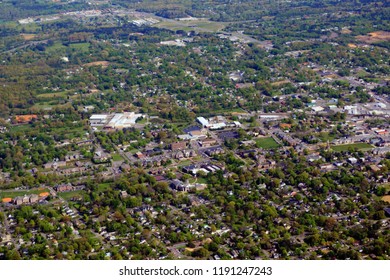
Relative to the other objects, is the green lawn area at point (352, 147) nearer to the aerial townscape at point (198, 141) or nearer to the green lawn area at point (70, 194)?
the aerial townscape at point (198, 141)

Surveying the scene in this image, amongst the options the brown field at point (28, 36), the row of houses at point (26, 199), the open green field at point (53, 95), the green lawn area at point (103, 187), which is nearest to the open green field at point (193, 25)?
the brown field at point (28, 36)

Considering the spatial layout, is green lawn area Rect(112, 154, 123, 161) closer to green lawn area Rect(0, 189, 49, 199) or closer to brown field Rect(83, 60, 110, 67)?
green lawn area Rect(0, 189, 49, 199)

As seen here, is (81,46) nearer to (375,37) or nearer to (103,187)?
(375,37)

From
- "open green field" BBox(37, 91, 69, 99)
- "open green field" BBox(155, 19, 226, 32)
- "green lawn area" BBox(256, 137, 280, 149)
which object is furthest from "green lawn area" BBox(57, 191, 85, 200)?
"open green field" BBox(155, 19, 226, 32)

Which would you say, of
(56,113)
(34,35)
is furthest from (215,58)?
(34,35)

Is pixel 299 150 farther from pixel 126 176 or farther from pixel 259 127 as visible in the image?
pixel 126 176
